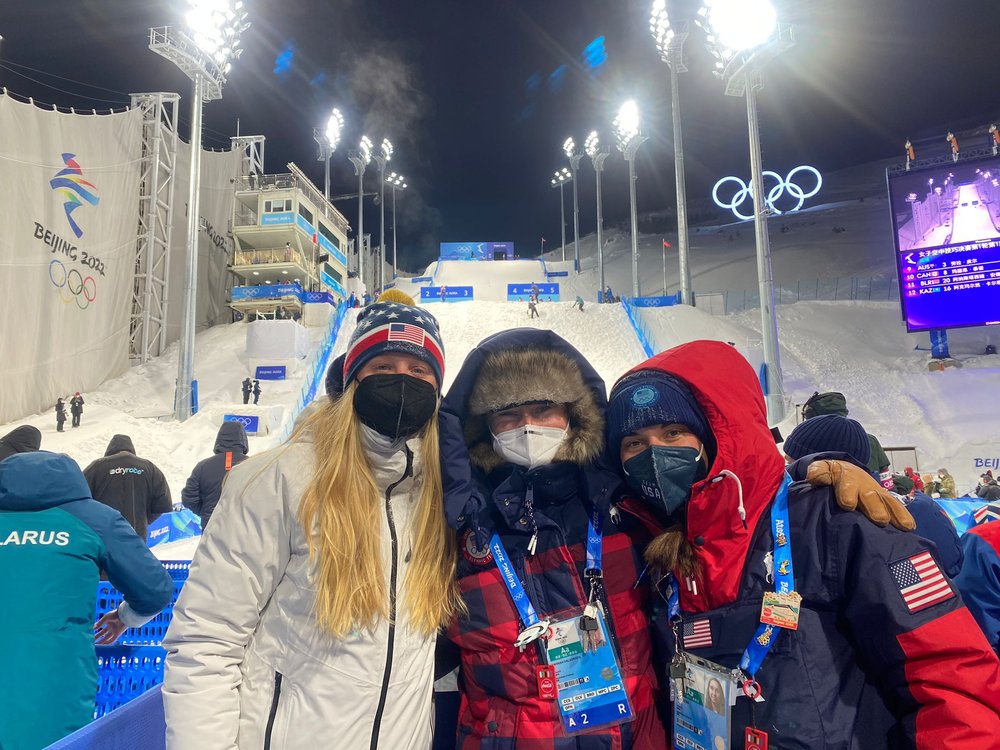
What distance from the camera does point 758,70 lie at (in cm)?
1858

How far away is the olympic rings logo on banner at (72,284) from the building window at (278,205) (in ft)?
46.9

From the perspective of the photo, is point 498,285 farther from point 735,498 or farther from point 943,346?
point 735,498

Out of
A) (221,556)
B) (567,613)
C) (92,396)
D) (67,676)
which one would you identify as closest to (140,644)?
(67,676)

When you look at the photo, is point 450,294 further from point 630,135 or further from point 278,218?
point 630,135

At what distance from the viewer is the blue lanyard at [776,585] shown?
60.4 inches

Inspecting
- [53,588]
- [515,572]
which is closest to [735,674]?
[515,572]

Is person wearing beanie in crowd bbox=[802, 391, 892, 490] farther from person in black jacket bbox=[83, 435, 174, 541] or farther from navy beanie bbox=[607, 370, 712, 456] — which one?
person in black jacket bbox=[83, 435, 174, 541]

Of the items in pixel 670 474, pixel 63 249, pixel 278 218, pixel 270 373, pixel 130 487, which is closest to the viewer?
pixel 670 474

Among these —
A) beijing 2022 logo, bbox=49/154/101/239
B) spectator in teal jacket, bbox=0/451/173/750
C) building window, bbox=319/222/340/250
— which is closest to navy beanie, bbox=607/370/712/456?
spectator in teal jacket, bbox=0/451/173/750

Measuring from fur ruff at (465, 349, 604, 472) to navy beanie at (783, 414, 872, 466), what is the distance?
6.32 feet

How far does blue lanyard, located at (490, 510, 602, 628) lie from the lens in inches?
70.1

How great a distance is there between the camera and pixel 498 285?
4831cm

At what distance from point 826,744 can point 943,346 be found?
1088 inches

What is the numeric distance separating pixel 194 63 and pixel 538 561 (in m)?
25.1
